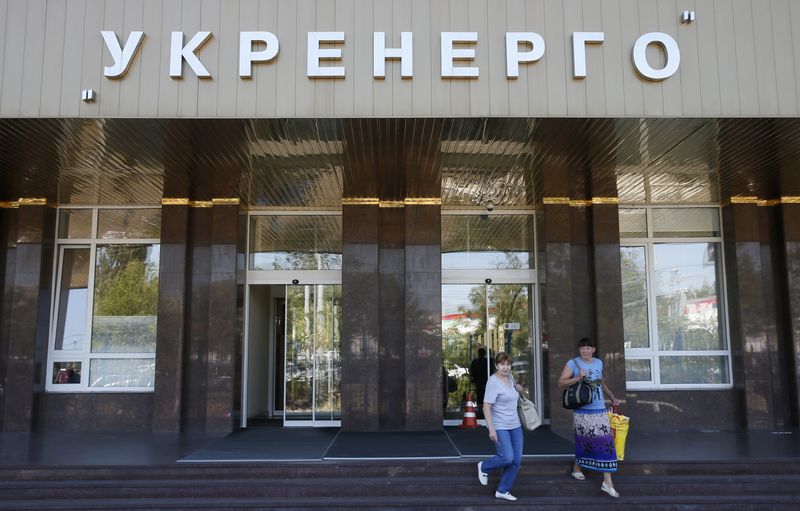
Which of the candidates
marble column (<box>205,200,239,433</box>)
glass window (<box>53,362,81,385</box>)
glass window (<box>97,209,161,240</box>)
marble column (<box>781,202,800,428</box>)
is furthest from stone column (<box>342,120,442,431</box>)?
marble column (<box>781,202,800,428</box>)

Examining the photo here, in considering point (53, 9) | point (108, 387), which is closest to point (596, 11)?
point (53, 9)

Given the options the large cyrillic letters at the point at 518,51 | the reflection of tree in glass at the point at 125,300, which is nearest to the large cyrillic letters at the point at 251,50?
the large cyrillic letters at the point at 518,51

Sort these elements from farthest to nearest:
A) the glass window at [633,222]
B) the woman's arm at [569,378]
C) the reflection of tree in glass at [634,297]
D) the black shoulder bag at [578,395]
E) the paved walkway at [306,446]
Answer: the glass window at [633,222], the reflection of tree in glass at [634,297], the paved walkway at [306,446], the woman's arm at [569,378], the black shoulder bag at [578,395]

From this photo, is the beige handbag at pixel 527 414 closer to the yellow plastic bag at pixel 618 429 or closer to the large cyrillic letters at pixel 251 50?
the yellow plastic bag at pixel 618 429

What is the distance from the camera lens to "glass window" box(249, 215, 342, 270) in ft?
38.9

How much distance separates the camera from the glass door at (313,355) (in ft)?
37.8

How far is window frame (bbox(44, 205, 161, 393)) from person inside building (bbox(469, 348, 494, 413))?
5513mm

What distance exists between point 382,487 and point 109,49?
5.85m

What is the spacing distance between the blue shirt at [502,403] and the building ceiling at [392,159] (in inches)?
118

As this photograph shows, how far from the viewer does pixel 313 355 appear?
38.2 feet

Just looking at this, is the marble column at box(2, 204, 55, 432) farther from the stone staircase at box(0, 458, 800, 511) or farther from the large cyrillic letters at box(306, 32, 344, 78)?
the large cyrillic letters at box(306, 32, 344, 78)

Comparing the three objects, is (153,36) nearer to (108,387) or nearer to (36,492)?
(36,492)

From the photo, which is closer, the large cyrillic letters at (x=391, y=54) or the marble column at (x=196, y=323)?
the large cyrillic letters at (x=391, y=54)

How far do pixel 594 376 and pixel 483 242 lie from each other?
519cm
